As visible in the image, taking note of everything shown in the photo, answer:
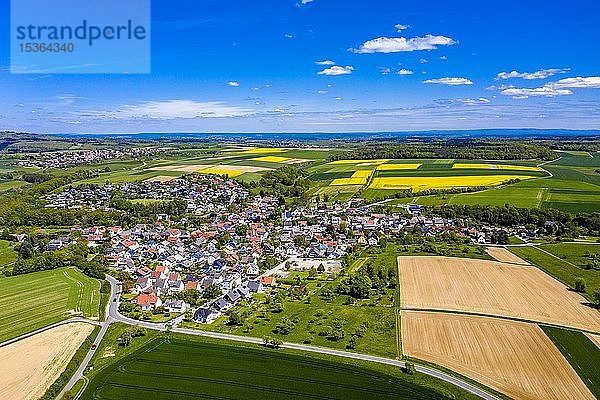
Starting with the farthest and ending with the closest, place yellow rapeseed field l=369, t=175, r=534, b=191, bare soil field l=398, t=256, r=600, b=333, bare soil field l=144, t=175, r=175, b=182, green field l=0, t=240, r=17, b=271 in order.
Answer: bare soil field l=144, t=175, r=175, b=182, yellow rapeseed field l=369, t=175, r=534, b=191, green field l=0, t=240, r=17, b=271, bare soil field l=398, t=256, r=600, b=333

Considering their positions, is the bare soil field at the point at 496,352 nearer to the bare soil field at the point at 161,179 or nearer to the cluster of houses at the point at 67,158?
the bare soil field at the point at 161,179

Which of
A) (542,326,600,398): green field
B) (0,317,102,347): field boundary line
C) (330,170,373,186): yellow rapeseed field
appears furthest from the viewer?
(330,170,373,186): yellow rapeseed field

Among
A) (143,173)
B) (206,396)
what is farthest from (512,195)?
(143,173)

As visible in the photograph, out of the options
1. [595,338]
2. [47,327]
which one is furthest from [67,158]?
[595,338]

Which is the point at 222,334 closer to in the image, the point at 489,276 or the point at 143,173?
the point at 489,276

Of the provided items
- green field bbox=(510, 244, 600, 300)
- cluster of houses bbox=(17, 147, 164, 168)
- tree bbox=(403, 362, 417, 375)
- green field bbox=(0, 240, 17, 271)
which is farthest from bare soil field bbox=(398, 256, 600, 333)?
cluster of houses bbox=(17, 147, 164, 168)

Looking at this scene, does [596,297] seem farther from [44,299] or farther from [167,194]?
[167,194]

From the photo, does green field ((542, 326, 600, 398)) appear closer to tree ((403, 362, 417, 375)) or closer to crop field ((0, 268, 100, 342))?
tree ((403, 362, 417, 375))
